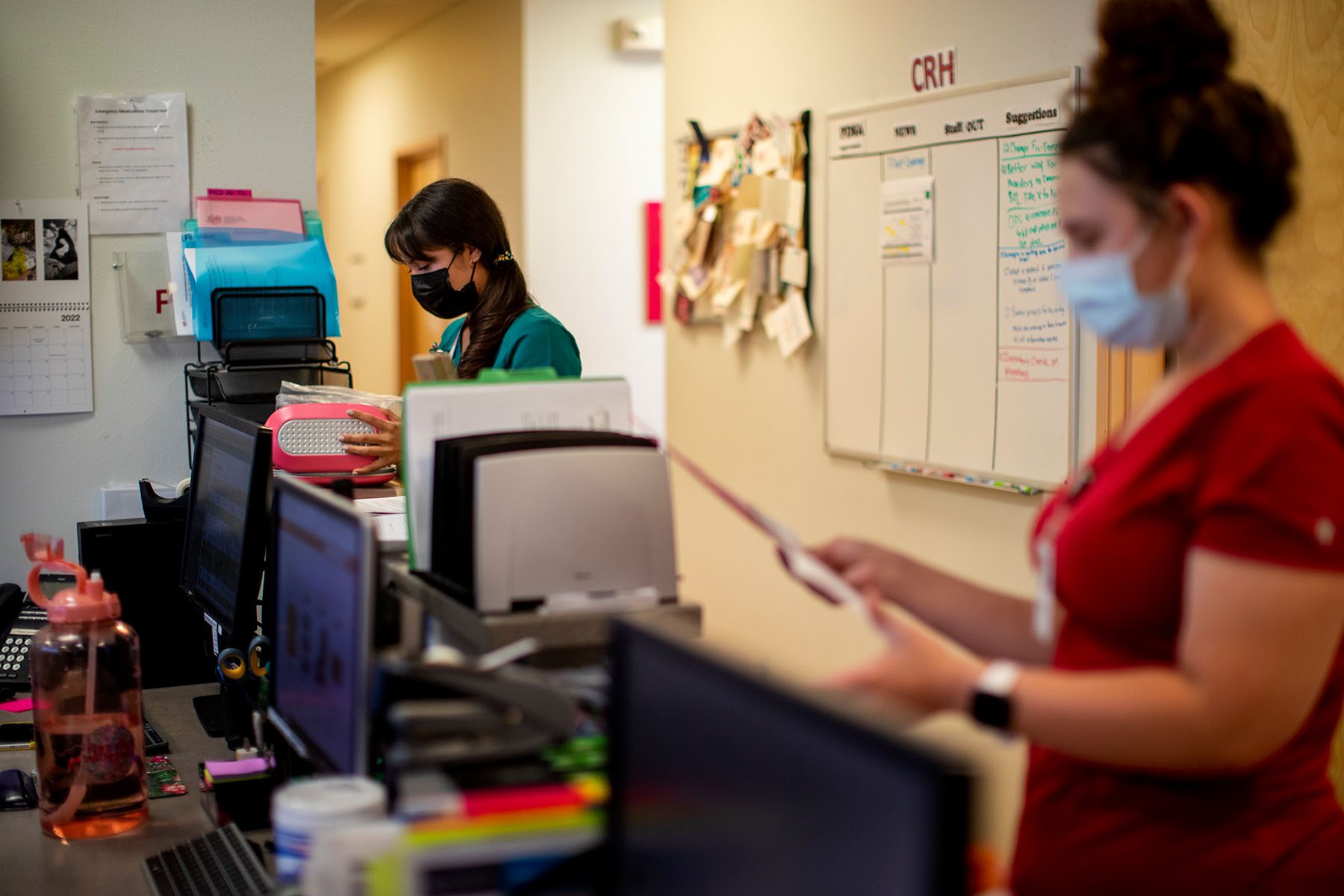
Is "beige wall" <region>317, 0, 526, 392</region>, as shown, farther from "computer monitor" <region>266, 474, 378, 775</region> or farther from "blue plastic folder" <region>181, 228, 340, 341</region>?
"computer monitor" <region>266, 474, 378, 775</region>

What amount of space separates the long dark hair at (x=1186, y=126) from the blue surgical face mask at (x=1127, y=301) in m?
0.05

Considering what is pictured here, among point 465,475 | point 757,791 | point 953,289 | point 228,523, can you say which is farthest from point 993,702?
point 953,289

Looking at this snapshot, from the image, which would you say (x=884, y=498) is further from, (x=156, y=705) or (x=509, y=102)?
(x=509, y=102)

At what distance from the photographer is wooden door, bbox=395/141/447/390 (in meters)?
7.30

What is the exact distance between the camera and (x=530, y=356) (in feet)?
8.20

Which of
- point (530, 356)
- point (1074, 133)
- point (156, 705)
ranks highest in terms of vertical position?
point (1074, 133)

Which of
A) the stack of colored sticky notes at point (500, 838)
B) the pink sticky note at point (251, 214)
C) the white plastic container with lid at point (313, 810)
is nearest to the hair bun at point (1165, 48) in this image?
the stack of colored sticky notes at point (500, 838)

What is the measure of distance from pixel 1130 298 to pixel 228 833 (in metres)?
1.21

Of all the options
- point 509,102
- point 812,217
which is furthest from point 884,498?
point 509,102

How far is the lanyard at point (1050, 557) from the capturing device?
1177 mm

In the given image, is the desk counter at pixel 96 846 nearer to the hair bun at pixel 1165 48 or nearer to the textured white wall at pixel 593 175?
the hair bun at pixel 1165 48

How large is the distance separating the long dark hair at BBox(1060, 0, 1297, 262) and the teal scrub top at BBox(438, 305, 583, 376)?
1.47 metres

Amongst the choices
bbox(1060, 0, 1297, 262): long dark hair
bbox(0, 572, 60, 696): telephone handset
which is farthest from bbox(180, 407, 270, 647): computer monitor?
bbox(1060, 0, 1297, 262): long dark hair

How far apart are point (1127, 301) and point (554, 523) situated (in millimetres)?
622
